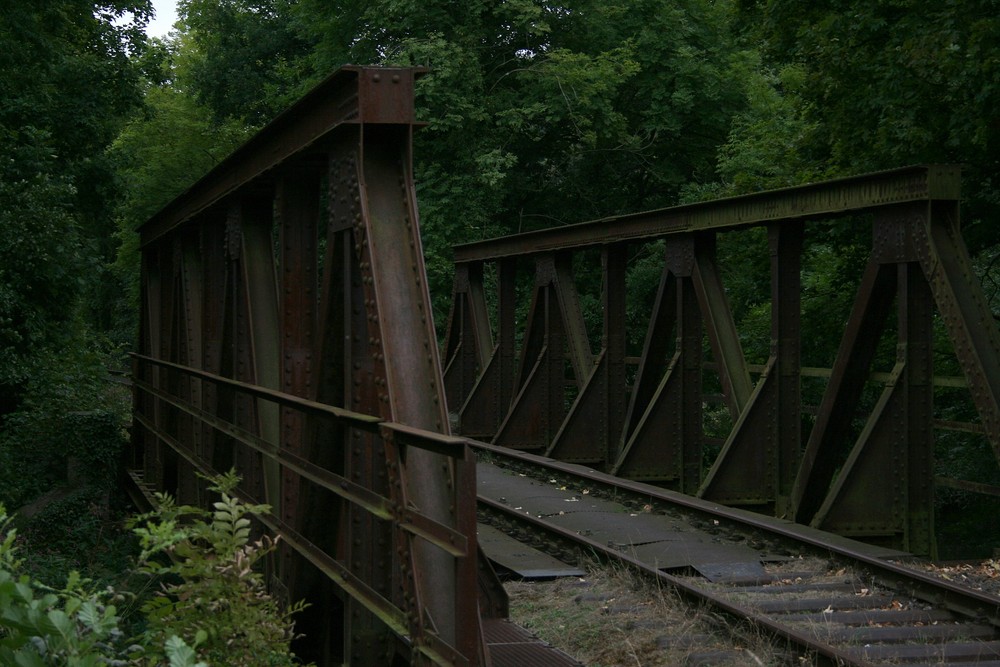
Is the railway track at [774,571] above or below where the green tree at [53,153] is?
below

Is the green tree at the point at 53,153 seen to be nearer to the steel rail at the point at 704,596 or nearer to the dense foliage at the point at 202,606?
the steel rail at the point at 704,596

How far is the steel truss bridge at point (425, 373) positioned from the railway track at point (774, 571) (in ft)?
2.35

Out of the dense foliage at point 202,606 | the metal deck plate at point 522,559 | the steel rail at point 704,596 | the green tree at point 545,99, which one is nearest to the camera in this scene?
the dense foliage at point 202,606

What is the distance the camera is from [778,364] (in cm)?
1155

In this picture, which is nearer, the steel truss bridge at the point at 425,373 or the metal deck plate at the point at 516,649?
the steel truss bridge at the point at 425,373

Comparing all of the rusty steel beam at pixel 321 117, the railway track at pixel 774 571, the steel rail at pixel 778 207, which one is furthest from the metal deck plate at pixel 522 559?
the steel rail at pixel 778 207

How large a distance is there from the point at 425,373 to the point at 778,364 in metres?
6.57

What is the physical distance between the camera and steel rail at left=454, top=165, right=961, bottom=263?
9.36m

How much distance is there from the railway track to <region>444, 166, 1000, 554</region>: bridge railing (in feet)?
1.87

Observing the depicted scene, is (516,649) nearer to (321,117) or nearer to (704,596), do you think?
(704,596)

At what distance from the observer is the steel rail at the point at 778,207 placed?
9.36 m

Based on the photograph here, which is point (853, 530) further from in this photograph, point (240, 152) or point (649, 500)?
point (240, 152)

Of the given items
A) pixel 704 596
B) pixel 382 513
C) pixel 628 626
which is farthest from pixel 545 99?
pixel 382 513

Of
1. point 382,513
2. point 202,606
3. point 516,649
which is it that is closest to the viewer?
point 202,606
